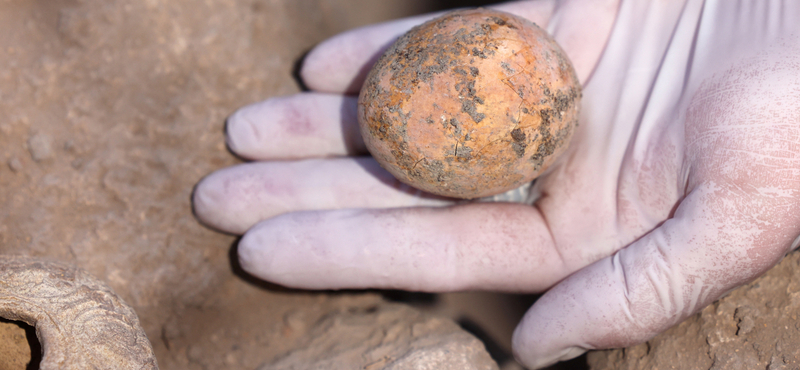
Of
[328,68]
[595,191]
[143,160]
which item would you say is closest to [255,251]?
[143,160]

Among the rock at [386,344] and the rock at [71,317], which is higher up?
the rock at [71,317]

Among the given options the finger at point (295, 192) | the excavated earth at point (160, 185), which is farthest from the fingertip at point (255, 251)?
the excavated earth at point (160, 185)

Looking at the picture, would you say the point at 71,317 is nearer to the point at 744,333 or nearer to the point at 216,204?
the point at 216,204

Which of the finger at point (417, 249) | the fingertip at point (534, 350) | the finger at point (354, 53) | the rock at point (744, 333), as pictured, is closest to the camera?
the rock at point (744, 333)

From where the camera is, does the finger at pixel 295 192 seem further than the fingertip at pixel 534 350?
Yes

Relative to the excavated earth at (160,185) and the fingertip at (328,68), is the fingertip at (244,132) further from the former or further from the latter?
the fingertip at (328,68)
